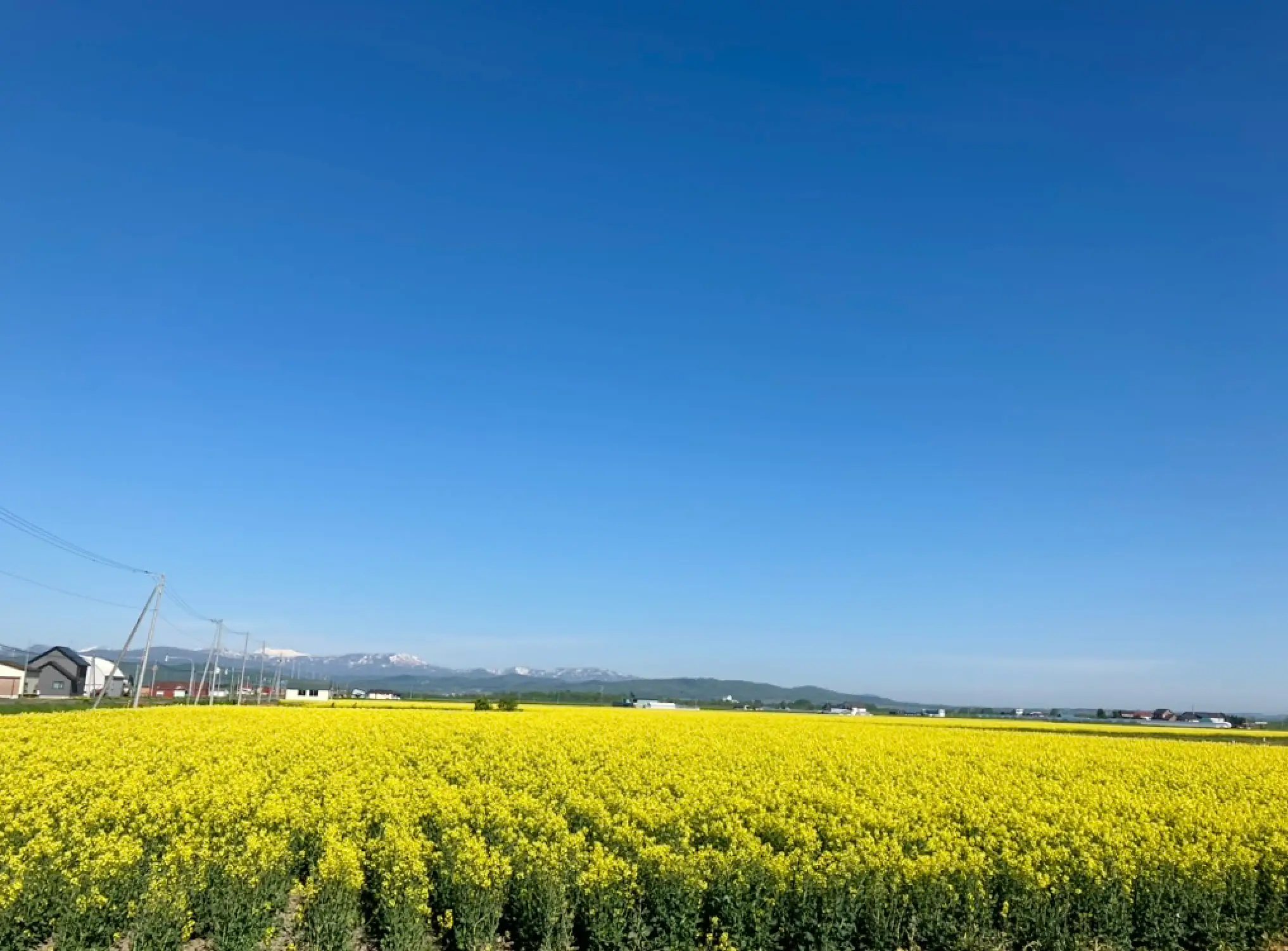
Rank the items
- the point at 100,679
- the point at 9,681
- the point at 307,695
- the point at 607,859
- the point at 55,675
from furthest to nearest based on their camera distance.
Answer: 1. the point at 307,695
2. the point at 100,679
3. the point at 55,675
4. the point at 9,681
5. the point at 607,859

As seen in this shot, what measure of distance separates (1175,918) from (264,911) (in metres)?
12.0

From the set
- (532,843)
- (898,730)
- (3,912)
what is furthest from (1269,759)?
(3,912)

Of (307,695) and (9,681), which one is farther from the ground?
(9,681)

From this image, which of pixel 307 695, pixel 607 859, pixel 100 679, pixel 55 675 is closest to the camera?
pixel 607 859

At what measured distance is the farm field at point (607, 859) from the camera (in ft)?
34.0

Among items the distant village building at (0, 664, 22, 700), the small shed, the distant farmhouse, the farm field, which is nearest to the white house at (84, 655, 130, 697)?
the distant farmhouse

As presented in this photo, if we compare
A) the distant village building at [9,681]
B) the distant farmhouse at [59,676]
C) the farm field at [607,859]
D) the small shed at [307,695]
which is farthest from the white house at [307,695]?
the farm field at [607,859]

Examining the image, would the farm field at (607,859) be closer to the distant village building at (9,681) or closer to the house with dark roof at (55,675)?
the distant village building at (9,681)

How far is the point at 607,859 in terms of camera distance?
1131 centimetres

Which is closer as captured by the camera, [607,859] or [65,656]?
[607,859]

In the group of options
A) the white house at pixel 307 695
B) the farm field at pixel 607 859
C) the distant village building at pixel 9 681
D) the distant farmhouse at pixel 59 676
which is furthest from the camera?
the white house at pixel 307 695

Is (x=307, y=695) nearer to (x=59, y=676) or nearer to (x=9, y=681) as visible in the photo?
(x=59, y=676)

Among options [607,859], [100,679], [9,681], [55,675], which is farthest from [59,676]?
[607,859]

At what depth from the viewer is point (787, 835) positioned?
13.9 metres
